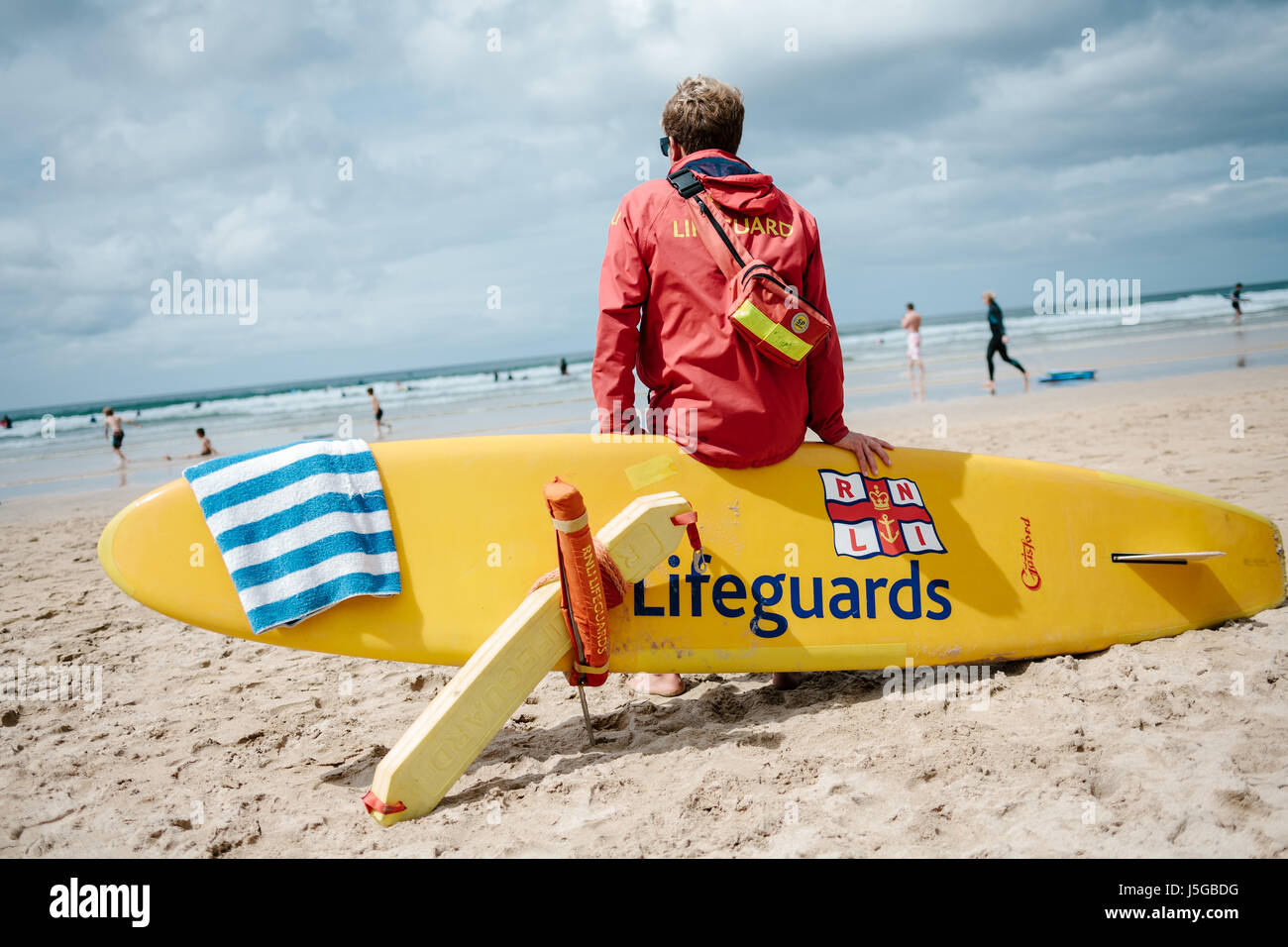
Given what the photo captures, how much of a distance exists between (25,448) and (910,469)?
2165 centimetres

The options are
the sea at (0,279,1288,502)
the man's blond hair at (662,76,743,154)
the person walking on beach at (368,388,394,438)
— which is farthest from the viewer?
the person walking on beach at (368,388,394,438)

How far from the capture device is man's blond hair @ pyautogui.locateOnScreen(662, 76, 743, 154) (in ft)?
8.00

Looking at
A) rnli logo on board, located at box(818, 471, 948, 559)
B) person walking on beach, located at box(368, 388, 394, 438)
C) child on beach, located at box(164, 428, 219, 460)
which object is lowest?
rnli logo on board, located at box(818, 471, 948, 559)

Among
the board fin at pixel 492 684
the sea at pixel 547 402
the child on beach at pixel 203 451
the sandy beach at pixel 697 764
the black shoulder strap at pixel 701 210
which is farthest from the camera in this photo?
the child on beach at pixel 203 451

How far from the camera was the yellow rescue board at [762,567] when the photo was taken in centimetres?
249

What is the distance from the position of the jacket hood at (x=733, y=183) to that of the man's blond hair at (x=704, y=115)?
0.06 metres

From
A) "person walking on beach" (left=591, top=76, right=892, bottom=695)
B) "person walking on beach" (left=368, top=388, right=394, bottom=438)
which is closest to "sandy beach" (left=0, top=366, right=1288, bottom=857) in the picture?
"person walking on beach" (left=591, top=76, right=892, bottom=695)

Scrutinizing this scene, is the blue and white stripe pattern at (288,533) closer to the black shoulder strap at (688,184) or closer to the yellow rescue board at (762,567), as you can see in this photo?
the yellow rescue board at (762,567)

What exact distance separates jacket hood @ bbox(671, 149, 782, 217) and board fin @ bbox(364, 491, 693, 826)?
91 centimetres

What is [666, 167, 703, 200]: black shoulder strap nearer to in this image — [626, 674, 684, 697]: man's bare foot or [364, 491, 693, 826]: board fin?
[364, 491, 693, 826]: board fin

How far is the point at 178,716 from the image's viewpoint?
2863 millimetres

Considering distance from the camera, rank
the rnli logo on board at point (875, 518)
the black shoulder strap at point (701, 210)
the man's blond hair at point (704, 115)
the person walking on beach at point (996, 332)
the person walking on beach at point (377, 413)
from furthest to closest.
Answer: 1. the person walking on beach at point (377, 413)
2. the person walking on beach at point (996, 332)
3. the rnli logo on board at point (875, 518)
4. the man's blond hair at point (704, 115)
5. the black shoulder strap at point (701, 210)

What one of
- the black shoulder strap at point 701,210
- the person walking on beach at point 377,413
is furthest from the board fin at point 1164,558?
the person walking on beach at point 377,413
